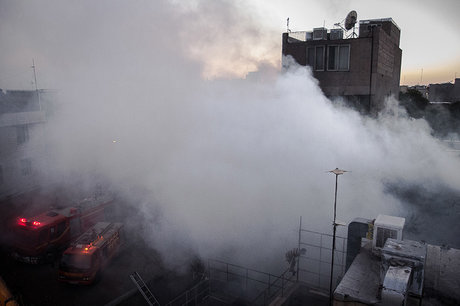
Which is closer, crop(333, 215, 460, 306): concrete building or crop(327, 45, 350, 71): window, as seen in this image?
crop(333, 215, 460, 306): concrete building

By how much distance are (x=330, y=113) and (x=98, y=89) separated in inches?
284

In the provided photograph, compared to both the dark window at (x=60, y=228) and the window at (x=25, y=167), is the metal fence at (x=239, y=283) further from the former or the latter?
the window at (x=25, y=167)

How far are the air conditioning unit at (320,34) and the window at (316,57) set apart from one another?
54cm

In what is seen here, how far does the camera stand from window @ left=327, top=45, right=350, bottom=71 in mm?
18109

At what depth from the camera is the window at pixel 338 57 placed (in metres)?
18.1

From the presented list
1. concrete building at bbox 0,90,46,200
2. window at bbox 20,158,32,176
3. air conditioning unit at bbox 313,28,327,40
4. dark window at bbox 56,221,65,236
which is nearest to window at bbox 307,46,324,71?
air conditioning unit at bbox 313,28,327,40

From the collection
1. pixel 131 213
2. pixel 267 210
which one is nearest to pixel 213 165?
pixel 267 210

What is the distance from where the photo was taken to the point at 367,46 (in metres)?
17.6

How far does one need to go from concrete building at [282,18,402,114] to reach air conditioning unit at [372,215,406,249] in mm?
10959

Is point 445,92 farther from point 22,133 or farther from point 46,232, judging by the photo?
point 46,232

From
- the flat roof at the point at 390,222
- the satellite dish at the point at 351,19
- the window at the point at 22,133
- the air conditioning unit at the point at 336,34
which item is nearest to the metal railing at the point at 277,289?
the flat roof at the point at 390,222

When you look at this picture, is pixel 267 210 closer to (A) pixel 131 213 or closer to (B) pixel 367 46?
(A) pixel 131 213

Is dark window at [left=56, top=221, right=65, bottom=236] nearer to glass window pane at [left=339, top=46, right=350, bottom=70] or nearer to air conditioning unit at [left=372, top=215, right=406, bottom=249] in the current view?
air conditioning unit at [left=372, top=215, right=406, bottom=249]

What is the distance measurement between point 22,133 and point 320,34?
15553 millimetres
